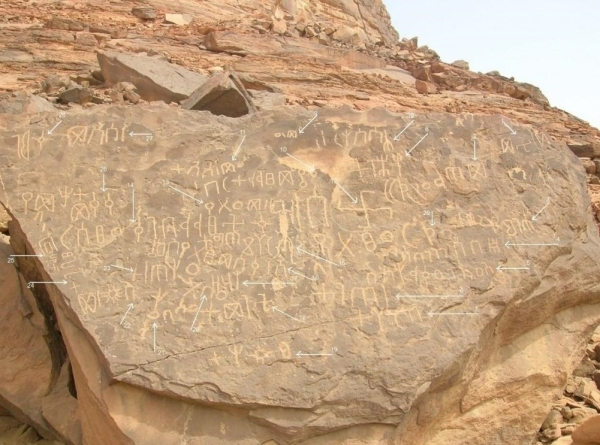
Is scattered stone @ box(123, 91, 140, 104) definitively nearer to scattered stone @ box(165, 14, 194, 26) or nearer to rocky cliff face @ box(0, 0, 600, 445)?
rocky cliff face @ box(0, 0, 600, 445)

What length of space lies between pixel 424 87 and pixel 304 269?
30.3ft

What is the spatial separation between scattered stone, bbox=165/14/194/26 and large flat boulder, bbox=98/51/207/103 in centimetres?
506

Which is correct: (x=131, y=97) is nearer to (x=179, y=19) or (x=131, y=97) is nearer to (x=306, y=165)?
(x=306, y=165)

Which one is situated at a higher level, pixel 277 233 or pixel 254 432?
pixel 277 233

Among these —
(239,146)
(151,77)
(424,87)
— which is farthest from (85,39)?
(239,146)

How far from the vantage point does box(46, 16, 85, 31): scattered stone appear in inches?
423

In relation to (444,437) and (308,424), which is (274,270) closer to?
(308,424)

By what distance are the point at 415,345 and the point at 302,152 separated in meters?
1.29

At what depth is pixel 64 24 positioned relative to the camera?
35.4 ft

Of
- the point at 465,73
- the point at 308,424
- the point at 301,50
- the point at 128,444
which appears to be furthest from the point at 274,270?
the point at 465,73

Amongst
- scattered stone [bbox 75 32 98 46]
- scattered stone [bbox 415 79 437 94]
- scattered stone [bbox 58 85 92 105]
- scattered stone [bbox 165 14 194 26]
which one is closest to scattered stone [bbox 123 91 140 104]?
scattered stone [bbox 58 85 92 105]

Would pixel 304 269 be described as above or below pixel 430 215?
below

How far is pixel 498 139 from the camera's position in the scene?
3.93m

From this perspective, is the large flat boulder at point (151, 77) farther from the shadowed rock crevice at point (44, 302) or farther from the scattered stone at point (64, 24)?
the scattered stone at point (64, 24)
